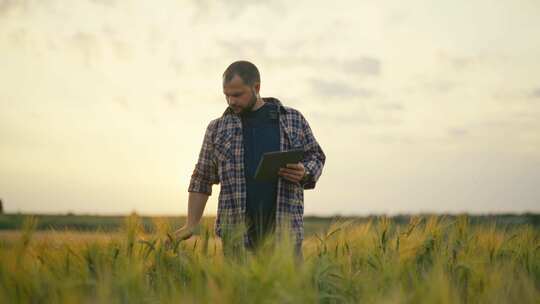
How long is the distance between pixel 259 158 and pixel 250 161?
63 mm

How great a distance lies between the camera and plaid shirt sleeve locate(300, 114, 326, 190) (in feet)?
13.3

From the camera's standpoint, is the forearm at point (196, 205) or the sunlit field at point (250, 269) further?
the forearm at point (196, 205)

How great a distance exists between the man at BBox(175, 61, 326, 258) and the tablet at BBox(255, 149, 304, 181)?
19 cm

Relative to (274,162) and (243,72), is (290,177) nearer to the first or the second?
(274,162)

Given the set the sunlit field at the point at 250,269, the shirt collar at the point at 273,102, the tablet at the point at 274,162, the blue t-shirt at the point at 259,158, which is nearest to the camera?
the sunlit field at the point at 250,269

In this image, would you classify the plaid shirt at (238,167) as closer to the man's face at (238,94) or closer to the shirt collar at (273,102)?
the shirt collar at (273,102)

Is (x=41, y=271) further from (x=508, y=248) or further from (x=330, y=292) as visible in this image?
(x=508, y=248)

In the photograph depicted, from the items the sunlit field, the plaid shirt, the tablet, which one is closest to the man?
the plaid shirt

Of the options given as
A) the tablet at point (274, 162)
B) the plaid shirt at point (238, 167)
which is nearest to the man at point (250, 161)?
the plaid shirt at point (238, 167)

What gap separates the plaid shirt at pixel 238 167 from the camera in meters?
4.03

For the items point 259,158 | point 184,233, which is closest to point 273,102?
point 259,158

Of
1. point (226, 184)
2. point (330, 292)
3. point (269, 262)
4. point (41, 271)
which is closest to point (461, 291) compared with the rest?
point (330, 292)

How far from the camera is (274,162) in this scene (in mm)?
3549

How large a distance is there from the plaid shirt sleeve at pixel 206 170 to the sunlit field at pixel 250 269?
1.99ft
